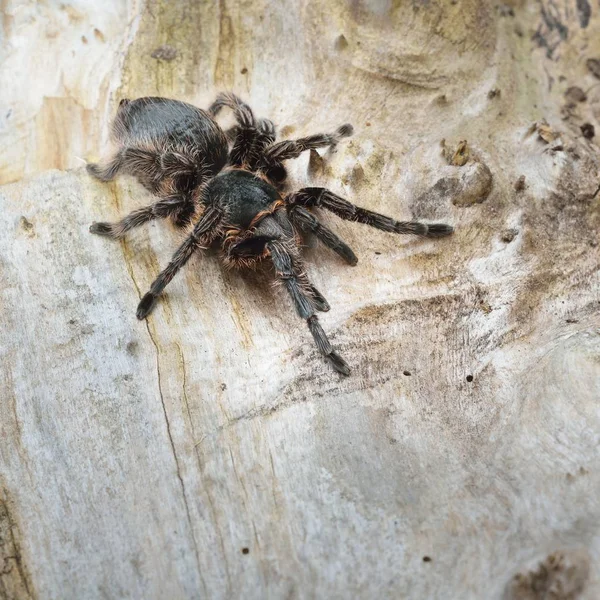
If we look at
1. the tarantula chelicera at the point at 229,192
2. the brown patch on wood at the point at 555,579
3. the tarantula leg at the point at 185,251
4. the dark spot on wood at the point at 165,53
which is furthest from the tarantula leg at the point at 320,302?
the dark spot on wood at the point at 165,53

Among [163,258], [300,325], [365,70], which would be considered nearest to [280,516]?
[300,325]

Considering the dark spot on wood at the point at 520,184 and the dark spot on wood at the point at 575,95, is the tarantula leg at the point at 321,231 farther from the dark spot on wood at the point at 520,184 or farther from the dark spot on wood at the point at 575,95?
the dark spot on wood at the point at 575,95

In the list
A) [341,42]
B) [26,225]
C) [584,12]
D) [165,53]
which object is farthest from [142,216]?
[584,12]

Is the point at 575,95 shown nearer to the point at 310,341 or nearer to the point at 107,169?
the point at 310,341

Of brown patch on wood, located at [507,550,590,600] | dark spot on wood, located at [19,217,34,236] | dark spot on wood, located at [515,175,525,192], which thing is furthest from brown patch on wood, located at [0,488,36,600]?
dark spot on wood, located at [515,175,525,192]

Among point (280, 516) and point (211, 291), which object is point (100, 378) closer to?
point (211, 291)

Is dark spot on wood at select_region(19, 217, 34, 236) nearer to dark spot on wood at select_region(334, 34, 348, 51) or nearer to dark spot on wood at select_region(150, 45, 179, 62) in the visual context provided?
dark spot on wood at select_region(150, 45, 179, 62)
